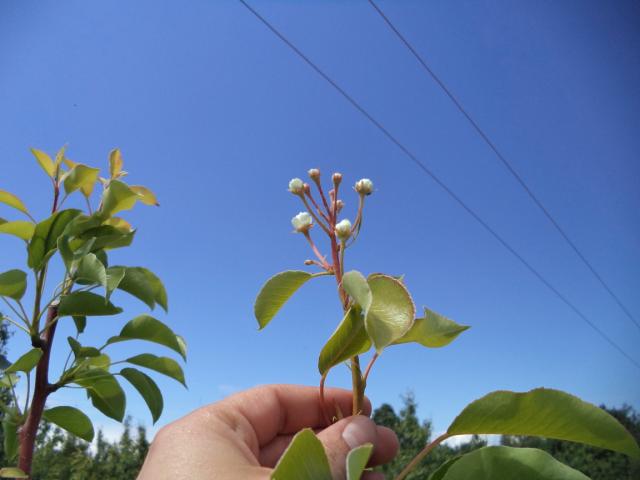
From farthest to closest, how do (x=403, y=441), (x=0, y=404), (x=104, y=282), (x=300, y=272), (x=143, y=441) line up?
(x=143, y=441) → (x=403, y=441) → (x=0, y=404) → (x=104, y=282) → (x=300, y=272)

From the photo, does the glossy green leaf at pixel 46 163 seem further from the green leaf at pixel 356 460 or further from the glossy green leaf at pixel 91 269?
the green leaf at pixel 356 460

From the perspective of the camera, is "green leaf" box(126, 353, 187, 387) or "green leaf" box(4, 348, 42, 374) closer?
"green leaf" box(4, 348, 42, 374)

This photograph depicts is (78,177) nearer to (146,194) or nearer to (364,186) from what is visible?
(146,194)

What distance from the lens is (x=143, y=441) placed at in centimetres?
998

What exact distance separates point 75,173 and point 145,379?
472mm

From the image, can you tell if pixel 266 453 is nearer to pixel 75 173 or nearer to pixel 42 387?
pixel 42 387

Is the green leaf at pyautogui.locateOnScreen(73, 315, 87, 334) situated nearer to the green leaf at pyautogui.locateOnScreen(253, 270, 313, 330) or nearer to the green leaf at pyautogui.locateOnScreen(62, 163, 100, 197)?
the green leaf at pyautogui.locateOnScreen(62, 163, 100, 197)

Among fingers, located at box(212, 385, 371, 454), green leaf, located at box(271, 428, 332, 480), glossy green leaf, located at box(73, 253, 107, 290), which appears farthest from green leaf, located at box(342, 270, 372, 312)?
glossy green leaf, located at box(73, 253, 107, 290)

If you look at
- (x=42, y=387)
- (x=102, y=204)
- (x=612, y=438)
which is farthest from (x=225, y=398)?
(x=612, y=438)

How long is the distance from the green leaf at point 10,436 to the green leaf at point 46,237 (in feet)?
1.01

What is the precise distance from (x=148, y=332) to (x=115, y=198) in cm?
30

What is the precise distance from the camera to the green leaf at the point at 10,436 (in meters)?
0.95

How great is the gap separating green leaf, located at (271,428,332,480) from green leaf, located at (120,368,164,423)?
0.74 metres

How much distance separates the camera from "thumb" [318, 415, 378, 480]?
51cm
